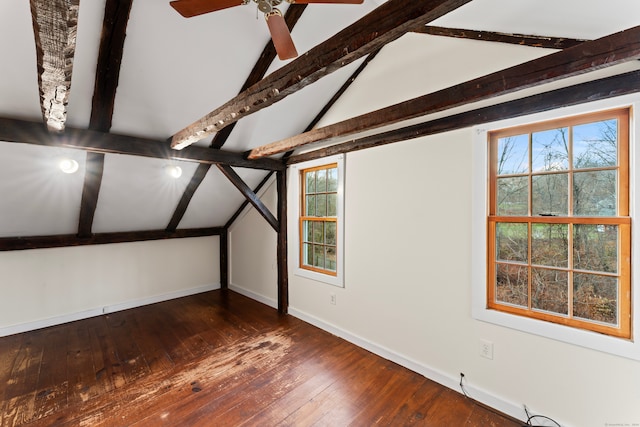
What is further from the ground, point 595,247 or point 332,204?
point 332,204

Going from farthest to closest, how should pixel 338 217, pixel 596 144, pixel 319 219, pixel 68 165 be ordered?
pixel 319 219
pixel 338 217
pixel 68 165
pixel 596 144

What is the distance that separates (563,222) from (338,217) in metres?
1.97

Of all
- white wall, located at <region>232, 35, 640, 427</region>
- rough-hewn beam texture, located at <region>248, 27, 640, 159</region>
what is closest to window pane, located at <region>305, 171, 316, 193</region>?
white wall, located at <region>232, 35, 640, 427</region>

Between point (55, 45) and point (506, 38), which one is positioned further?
point (506, 38)

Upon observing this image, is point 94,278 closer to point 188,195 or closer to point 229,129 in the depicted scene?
point 188,195

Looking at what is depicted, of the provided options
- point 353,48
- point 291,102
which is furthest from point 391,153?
point 353,48

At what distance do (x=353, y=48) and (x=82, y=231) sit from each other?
4.28 meters

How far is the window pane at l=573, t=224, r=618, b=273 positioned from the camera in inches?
65.6

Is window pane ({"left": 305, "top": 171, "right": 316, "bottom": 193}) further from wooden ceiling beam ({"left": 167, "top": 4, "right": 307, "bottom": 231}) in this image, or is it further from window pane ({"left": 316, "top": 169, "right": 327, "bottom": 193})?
wooden ceiling beam ({"left": 167, "top": 4, "right": 307, "bottom": 231})

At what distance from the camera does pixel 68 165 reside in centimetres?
247

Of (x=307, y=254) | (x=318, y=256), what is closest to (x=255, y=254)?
(x=307, y=254)

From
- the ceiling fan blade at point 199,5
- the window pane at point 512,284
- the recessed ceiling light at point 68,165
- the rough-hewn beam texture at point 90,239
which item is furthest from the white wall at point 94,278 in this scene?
the window pane at point 512,284

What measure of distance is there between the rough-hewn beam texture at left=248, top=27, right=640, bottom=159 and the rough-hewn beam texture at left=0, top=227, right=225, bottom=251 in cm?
384

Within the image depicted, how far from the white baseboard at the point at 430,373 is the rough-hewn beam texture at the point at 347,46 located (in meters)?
2.56
